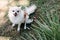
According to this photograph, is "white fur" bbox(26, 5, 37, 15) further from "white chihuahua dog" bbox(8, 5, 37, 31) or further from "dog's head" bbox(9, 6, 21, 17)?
"dog's head" bbox(9, 6, 21, 17)

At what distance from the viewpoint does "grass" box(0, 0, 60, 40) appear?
3877 mm

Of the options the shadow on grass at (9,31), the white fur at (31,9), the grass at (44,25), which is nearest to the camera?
the grass at (44,25)

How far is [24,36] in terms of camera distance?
468 cm

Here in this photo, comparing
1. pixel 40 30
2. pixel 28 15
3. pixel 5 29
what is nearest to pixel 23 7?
pixel 28 15

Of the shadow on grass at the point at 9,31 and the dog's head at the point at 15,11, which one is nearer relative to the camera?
the dog's head at the point at 15,11

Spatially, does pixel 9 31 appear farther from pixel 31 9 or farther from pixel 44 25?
pixel 44 25

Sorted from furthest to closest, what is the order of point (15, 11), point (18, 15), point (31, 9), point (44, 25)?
point (31, 9), point (18, 15), point (15, 11), point (44, 25)

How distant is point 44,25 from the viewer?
160 inches

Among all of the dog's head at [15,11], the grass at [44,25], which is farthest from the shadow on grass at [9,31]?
the dog's head at [15,11]

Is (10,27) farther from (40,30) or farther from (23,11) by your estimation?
(40,30)

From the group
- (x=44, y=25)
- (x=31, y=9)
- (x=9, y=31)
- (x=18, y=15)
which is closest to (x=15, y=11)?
(x=18, y=15)

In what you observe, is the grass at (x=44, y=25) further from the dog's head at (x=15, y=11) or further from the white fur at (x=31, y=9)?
the dog's head at (x=15, y=11)

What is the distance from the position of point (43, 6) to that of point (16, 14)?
2.37ft

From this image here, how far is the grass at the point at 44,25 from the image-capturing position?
12.7ft
